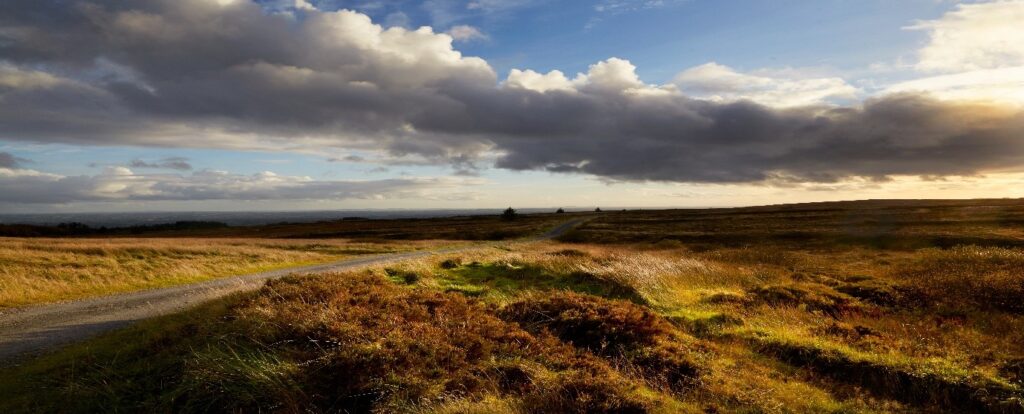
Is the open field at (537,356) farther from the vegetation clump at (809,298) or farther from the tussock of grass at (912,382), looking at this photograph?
the vegetation clump at (809,298)

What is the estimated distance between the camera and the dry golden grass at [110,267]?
1958cm

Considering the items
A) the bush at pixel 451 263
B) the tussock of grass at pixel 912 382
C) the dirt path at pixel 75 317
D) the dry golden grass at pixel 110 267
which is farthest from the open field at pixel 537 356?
the dry golden grass at pixel 110 267

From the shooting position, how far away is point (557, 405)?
312 inches

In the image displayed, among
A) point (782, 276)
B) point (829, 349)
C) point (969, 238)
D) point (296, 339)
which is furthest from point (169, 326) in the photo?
point (969, 238)

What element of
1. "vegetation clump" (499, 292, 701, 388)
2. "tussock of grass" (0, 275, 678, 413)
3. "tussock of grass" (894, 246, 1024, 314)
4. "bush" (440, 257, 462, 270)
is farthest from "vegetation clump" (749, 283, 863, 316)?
"bush" (440, 257, 462, 270)

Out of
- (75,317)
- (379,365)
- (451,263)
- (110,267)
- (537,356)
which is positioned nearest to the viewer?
(379,365)

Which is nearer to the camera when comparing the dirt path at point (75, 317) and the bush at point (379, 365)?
the bush at point (379, 365)

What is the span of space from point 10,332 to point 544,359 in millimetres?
14281

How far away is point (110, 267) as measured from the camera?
25188mm

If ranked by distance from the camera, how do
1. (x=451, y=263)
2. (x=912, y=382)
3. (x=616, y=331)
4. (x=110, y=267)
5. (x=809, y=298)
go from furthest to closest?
(x=451, y=263)
(x=110, y=267)
(x=809, y=298)
(x=616, y=331)
(x=912, y=382)

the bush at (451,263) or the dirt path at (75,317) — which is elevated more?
the bush at (451,263)

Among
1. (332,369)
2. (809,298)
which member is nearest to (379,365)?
(332,369)

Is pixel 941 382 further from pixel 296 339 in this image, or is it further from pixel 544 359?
pixel 296 339

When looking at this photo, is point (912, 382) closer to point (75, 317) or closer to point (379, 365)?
point (379, 365)
